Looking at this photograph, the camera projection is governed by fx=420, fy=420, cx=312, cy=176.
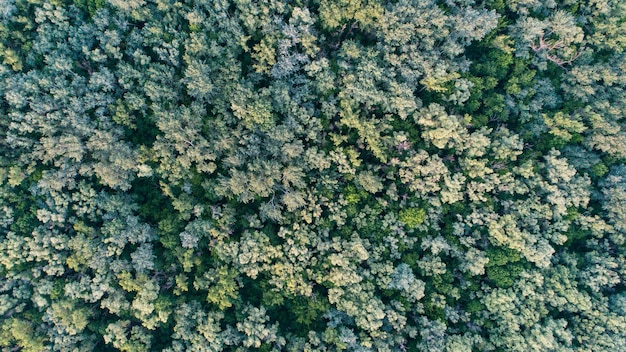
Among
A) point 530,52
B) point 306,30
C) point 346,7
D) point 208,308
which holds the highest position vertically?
point 530,52

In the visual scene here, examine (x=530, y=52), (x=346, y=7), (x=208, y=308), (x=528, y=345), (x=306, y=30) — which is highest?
(x=530, y=52)

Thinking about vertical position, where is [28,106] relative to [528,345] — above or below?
below

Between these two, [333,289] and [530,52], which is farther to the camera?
[530,52]

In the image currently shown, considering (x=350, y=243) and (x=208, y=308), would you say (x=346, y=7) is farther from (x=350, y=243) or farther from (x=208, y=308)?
(x=208, y=308)

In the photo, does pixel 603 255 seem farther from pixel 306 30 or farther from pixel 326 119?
pixel 306 30

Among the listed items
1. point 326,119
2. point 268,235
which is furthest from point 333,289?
point 326,119

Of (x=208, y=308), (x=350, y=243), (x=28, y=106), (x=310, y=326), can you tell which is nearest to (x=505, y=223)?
(x=350, y=243)
